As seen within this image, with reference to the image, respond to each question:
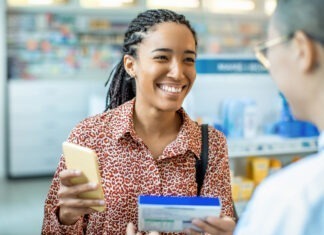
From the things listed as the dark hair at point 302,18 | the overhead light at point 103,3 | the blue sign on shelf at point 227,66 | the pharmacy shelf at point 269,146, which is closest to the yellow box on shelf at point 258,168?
the pharmacy shelf at point 269,146

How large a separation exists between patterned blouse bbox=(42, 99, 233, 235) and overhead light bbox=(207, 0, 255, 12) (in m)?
7.10

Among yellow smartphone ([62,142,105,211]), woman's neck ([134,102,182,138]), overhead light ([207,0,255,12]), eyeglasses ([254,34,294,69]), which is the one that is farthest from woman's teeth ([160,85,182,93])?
overhead light ([207,0,255,12])

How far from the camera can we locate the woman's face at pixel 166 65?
5.72 feet

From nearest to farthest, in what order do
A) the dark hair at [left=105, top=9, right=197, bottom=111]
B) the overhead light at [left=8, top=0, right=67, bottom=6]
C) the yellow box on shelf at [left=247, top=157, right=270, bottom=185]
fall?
the dark hair at [left=105, top=9, right=197, bottom=111] → the yellow box on shelf at [left=247, top=157, right=270, bottom=185] → the overhead light at [left=8, top=0, right=67, bottom=6]

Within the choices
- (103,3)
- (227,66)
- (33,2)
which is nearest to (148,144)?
(227,66)

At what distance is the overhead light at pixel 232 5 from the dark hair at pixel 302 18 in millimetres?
7697

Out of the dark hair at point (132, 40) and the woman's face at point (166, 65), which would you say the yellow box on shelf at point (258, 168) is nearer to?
the dark hair at point (132, 40)

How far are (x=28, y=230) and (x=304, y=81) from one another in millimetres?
4547

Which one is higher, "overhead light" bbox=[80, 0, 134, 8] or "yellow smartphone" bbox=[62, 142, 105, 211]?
"overhead light" bbox=[80, 0, 134, 8]

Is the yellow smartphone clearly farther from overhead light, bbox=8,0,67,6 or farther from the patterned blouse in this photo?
overhead light, bbox=8,0,67,6

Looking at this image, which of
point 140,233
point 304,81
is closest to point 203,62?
point 140,233

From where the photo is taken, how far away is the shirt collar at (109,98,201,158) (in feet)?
5.78

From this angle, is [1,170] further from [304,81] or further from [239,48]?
[304,81]

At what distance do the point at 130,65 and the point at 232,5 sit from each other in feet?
24.2
